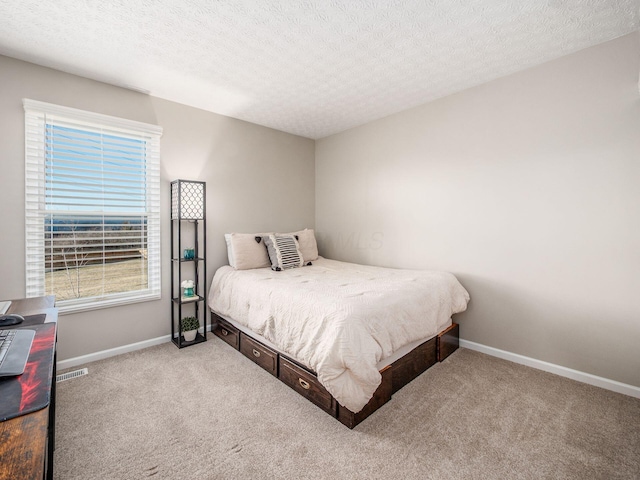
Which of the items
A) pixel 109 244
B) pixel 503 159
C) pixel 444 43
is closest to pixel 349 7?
pixel 444 43

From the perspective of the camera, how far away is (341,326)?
1.78m

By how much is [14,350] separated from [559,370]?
3444 mm

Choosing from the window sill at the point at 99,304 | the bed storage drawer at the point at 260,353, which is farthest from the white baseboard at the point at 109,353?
the bed storage drawer at the point at 260,353

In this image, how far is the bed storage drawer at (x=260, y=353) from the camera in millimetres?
2388

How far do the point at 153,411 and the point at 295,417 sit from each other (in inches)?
37.5

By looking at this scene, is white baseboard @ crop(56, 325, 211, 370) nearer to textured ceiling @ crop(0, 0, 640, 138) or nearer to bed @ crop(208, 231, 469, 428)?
bed @ crop(208, 231, 469, 428)

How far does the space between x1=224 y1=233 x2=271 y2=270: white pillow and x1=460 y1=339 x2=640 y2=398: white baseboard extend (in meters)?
2.28

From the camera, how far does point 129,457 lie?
1597 mm

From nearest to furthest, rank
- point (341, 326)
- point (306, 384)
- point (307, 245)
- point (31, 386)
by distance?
point (31, 386) → point (341, 326) → point (306, 384) → point (307, 245)

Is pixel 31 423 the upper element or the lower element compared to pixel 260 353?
upper

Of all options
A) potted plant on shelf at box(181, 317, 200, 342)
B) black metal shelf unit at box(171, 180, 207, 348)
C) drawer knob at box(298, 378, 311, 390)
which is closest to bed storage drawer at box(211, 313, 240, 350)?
black metal shelf unit at box(171, 180, 207, 348)

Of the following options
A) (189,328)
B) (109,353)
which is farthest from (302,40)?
(109,353)

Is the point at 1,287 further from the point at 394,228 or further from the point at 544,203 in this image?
the point at 544,203

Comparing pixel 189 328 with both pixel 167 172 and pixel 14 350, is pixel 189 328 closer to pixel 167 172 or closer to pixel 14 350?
pixel 167 172
